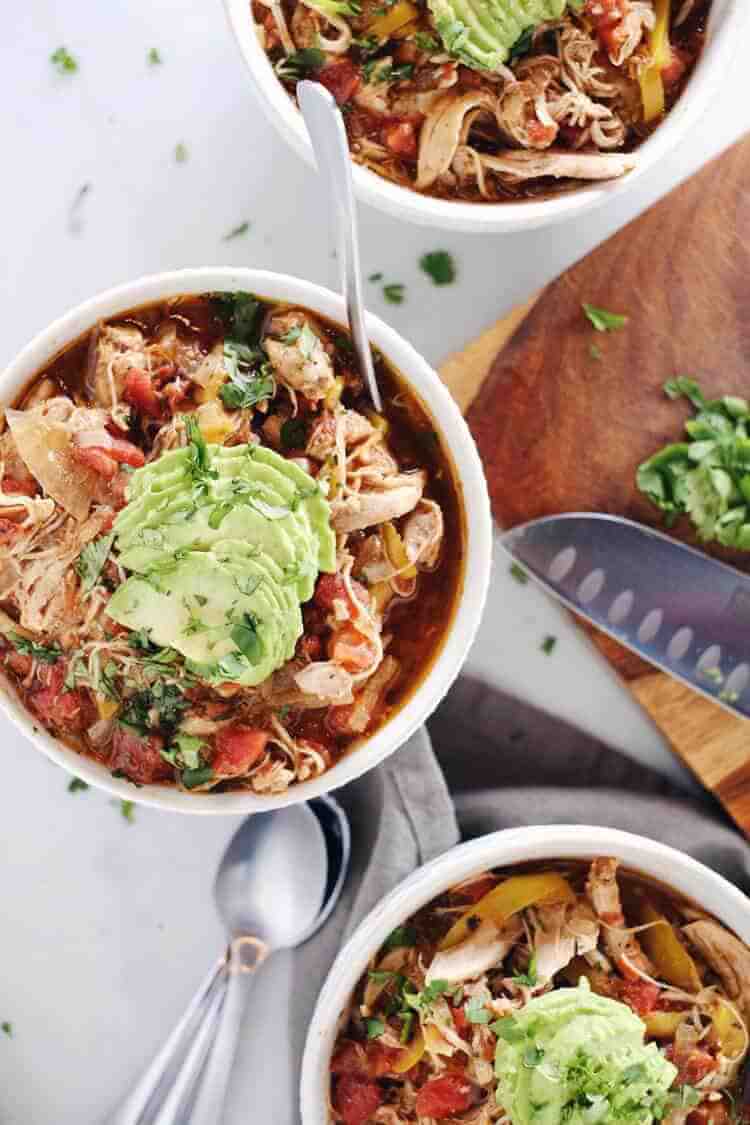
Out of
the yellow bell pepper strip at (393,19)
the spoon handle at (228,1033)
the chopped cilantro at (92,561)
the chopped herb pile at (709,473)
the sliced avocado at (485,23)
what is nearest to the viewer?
the chopped cilantro at (92,561)

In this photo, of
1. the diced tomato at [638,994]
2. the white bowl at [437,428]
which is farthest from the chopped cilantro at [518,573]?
the diced tomato at [638,994]

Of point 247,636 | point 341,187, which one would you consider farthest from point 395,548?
point 341,187

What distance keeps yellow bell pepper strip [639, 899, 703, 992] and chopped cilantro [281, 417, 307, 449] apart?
1200mm

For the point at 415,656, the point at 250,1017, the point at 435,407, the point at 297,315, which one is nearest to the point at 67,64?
the point at 297,315

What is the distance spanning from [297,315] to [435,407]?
308mm

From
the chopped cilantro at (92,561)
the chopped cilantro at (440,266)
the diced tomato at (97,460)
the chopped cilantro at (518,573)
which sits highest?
the diced tomato at (97,460)

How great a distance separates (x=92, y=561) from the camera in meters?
2.38

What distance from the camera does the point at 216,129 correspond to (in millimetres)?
3229

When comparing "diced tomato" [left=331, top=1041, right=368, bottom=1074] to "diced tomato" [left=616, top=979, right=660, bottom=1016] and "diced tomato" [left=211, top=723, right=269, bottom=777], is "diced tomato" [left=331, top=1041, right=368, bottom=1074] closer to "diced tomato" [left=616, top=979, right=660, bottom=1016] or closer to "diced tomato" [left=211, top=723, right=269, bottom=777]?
"diced tomato" [left=616, top=979, right=660, bottom=1016]

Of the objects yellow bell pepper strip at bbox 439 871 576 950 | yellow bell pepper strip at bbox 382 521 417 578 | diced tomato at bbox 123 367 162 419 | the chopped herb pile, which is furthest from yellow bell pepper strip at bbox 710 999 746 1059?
diced tomato at bbox 123 367 162 419

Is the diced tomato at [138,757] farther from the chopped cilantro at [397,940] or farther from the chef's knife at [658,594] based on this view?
the chef's knife at [658,594]

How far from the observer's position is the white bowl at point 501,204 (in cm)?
273

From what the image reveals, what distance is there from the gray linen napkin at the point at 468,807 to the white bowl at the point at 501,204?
3.53 feet

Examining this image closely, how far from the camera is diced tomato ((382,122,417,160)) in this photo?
280cm
